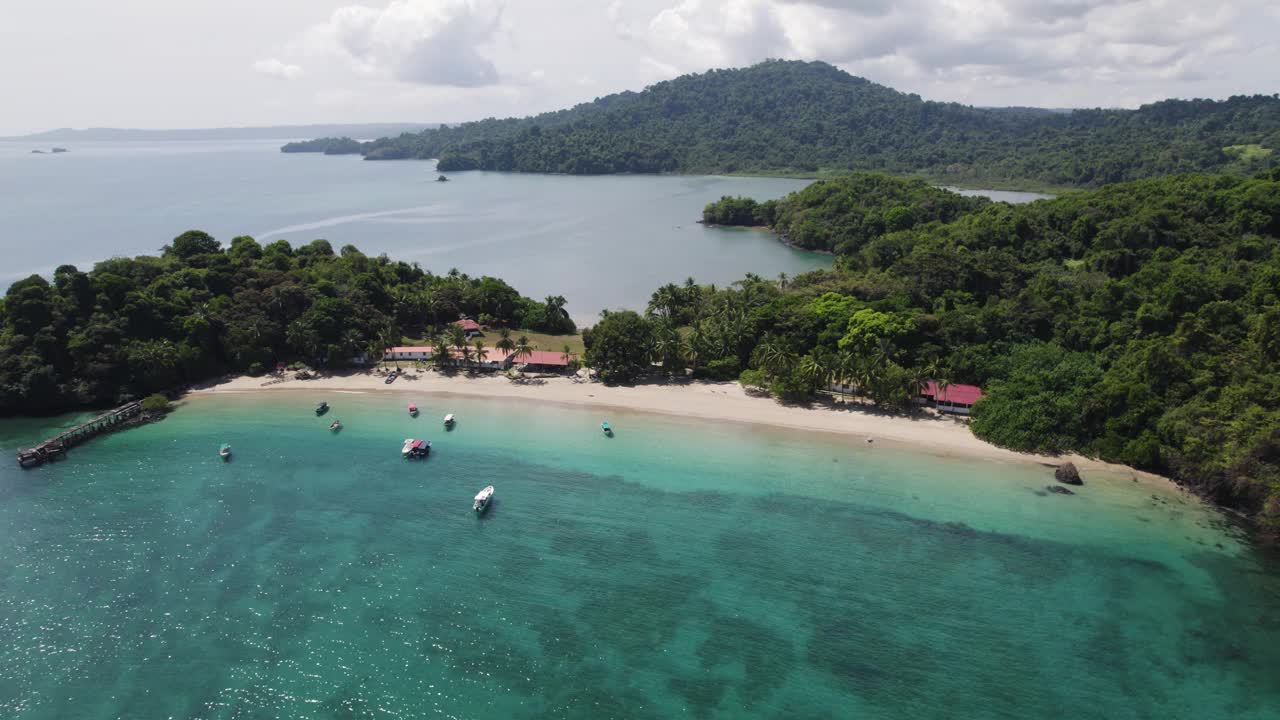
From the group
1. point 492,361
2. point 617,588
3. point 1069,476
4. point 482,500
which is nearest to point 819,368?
point 1069,476

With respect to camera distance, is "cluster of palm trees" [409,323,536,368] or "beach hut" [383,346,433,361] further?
"beach hut" [383,346,433,361]

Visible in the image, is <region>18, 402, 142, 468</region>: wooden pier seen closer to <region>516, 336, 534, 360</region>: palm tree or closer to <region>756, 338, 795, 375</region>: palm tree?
<region>516, 336, 534, 360</region>: palm tree

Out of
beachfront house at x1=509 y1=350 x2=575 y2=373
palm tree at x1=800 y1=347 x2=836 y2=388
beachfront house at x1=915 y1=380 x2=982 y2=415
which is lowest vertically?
beachfront house at x1=509 y1=350 x2=575 y2=373

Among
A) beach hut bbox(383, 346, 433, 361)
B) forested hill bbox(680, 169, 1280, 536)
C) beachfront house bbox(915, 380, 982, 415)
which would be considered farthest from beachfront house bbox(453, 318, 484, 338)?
beachfront house bbox(915, 380, 982, 415)

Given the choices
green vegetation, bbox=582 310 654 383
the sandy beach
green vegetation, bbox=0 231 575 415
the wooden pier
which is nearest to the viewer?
the wooden pier

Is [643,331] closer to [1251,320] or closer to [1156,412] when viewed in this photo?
[1156,412]
